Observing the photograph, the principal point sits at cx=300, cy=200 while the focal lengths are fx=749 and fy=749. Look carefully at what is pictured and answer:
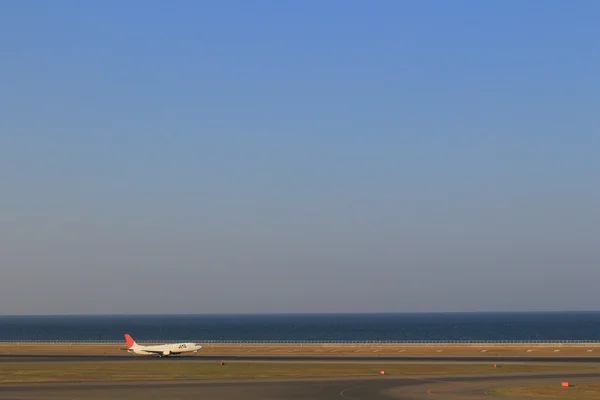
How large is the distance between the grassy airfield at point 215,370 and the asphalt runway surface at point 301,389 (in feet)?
19.8

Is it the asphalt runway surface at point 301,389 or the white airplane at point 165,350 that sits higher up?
the white airplane at point 165,350

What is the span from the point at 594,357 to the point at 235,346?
6801 centimetres

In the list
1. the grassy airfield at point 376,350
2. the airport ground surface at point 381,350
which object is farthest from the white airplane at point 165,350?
the grassy airfield at point 376,350

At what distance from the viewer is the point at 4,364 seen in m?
103

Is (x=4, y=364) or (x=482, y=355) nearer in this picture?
(x=4, y=364)

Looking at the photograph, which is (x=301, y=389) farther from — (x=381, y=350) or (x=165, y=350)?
(x=381, y=350)

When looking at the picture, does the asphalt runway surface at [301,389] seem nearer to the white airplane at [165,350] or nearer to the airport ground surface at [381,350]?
the airport ground surface at [381,350]

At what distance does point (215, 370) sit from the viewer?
92.2m

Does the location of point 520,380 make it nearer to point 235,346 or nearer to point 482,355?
point 482,355

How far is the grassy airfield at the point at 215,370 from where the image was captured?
84.1 metres

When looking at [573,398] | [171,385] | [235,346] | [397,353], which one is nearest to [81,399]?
[171,385]

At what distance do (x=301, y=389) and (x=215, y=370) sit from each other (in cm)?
2409

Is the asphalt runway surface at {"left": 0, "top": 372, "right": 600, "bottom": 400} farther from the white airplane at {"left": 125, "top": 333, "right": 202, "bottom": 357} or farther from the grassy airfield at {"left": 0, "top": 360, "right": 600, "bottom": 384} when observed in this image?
the white airplane at {"left": 125, "top": 333, "right": 202, "bottom": 357}

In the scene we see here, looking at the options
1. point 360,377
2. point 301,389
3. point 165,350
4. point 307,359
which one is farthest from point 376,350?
point 301,389
